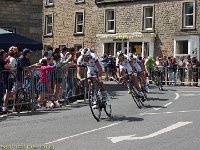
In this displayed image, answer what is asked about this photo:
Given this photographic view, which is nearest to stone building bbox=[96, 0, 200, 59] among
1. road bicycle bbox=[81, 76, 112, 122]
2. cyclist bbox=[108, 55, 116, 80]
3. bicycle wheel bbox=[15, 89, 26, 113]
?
cyclist bbox=[108, 55, 116, 80]

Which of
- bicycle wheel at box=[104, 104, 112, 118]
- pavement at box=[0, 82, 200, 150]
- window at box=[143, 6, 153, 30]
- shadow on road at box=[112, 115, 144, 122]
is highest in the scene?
window at box=[143, 6, 153, 30]

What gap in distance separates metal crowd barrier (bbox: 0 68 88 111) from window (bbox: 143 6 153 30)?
23970 mm

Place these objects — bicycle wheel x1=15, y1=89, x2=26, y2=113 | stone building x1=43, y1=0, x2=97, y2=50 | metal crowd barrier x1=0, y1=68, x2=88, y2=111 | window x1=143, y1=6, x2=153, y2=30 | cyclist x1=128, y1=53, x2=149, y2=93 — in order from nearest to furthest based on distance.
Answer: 1. metal crowd barrier x1=0, y1=68, x2=88, y2=111
2. bicycle wheel x1=15, y1=89, x2=26, y2=113
3. cyclist x1=128, y1=53, x2=149, y2=93
4. window x1=143, y1=6, x2=153, y2=30
5. stone building x1=43, y1=0, x2=97, y2=50

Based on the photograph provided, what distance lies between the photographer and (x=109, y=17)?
4553 centimetres

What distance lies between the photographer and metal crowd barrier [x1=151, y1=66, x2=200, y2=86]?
31545 millimetres

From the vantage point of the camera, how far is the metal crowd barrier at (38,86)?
15.3m

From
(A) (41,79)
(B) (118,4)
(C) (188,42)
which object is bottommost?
(A) (41,79)

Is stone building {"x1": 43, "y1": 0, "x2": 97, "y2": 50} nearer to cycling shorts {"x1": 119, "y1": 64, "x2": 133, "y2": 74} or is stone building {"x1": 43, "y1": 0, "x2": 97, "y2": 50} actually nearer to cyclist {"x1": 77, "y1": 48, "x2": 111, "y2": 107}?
cycling shorts {"x1": 119, "y1": 64, "x2": 133, "y2": 74}

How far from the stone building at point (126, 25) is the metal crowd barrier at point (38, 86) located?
2198cm

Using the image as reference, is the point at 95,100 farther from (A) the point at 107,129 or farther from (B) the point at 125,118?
(A) the point at 107,129

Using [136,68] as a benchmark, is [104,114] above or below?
below

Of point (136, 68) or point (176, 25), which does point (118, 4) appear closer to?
point (176, 25)

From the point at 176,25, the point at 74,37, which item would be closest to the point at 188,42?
the point at 176,25

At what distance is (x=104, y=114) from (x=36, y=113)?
7.35ft
